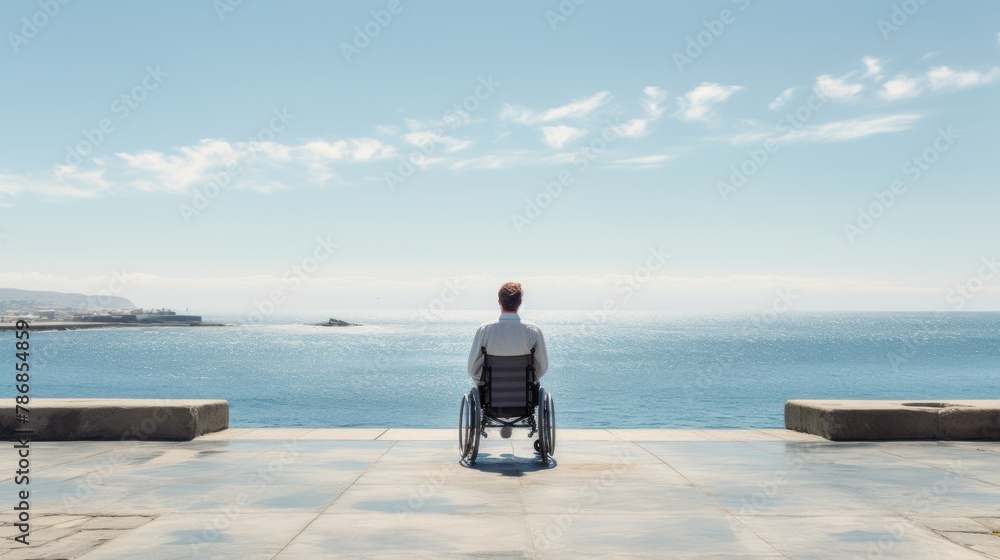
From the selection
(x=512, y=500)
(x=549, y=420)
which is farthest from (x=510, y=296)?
(x=512, y=500)

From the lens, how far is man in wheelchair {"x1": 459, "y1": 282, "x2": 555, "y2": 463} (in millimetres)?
6887

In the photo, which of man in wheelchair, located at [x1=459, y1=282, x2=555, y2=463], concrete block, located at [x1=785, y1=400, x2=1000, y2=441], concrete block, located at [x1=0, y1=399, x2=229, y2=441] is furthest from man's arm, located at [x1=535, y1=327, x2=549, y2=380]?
concrete block, located at [x1=0, y1=399, x2=229, y2=441]

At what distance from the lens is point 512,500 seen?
5461 mm

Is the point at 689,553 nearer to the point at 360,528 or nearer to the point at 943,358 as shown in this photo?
the point at 360,528

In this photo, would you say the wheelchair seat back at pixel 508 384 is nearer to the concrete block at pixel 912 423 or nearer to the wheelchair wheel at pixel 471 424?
the wheelchair wheel at pixel 471 424

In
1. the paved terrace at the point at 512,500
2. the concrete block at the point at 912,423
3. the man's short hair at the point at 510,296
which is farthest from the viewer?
the concrete block at the point at 912,423

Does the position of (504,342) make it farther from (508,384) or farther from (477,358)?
(508,384)

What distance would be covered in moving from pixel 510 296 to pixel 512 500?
215 cm

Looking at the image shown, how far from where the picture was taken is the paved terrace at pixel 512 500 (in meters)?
4.27

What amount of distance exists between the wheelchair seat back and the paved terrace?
507mm

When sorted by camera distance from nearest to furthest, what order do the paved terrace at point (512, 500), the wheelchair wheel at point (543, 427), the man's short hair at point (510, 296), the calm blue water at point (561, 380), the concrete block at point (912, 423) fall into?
the paved terrace at point (512, 500) → the wheelchair wheel at point (543, 427) → the man's short hair at point (510, 296) → the concrete block at point (912, 423) → the calm blue water at point (561, 380)

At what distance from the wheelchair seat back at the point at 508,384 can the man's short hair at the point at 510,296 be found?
1.46ft

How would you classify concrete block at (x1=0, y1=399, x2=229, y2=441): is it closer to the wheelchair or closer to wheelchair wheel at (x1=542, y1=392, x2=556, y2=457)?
the wheelchair

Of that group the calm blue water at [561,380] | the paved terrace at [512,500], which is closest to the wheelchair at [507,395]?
the paved terrace at [512,500]
